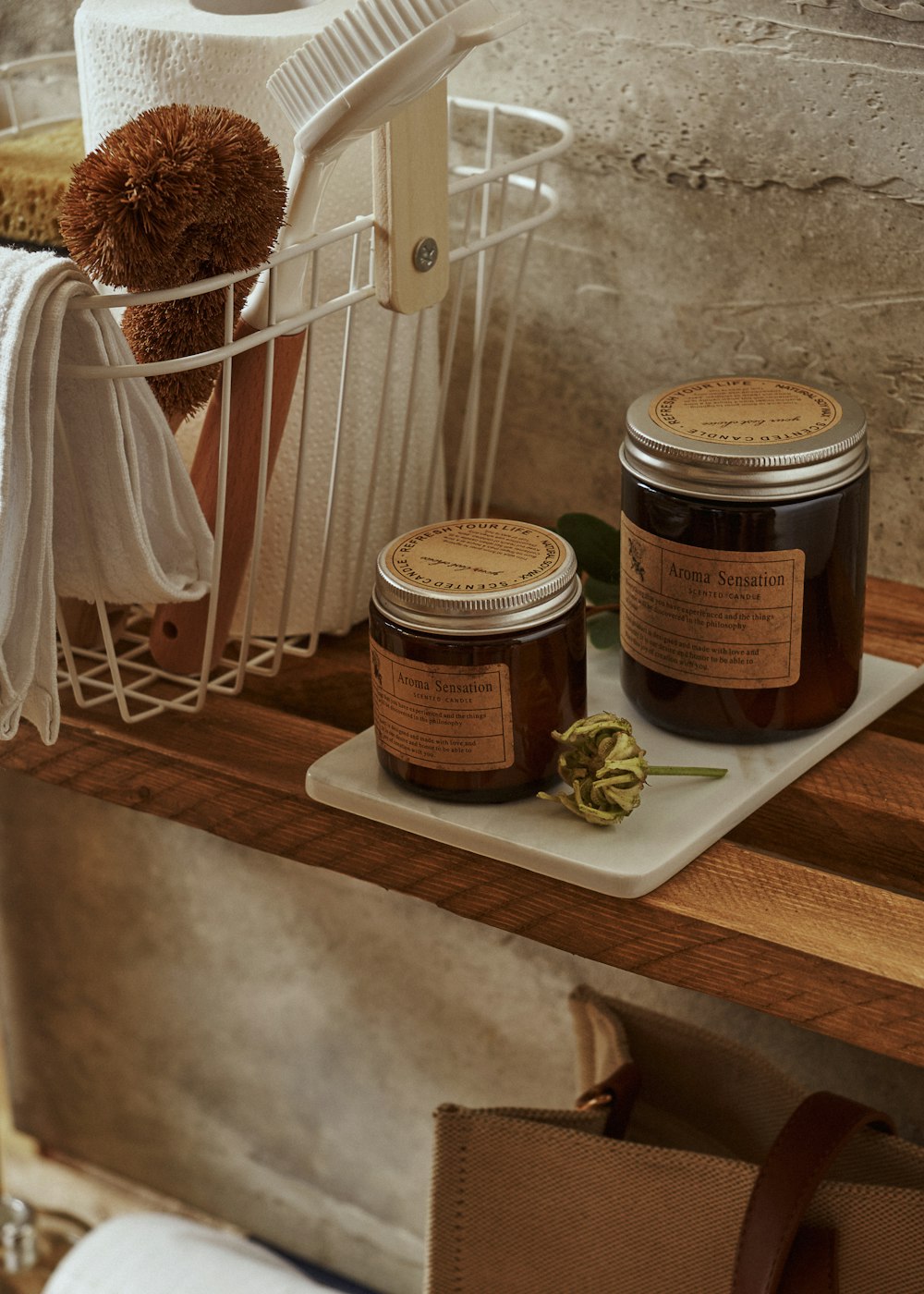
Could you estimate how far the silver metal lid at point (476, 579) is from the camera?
433mm

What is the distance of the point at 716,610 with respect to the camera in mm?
452

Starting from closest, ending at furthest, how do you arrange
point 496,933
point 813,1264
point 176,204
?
point 176,204 < point 813,1264 < point 496,933

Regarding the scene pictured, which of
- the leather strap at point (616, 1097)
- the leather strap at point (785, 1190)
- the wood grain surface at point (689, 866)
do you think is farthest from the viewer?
the leather strap at point (616, 1097)

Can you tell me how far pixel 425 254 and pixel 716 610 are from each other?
16 centimetres

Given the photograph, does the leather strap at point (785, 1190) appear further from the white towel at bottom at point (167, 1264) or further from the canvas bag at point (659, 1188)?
the white towel at bottom at point (167, 1264)

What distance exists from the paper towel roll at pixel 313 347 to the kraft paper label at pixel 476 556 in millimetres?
91

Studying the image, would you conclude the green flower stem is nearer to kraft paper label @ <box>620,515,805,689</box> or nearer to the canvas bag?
kraft paper label @ <box>620,515,805,689</box>

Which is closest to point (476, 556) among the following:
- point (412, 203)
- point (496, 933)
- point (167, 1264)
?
point (412, 203)

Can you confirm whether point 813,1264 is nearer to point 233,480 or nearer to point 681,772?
point 681,772

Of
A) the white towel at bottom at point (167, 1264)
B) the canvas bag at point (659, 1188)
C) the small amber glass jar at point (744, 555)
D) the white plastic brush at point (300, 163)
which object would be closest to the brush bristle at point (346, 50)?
the white plastic brush at point (300, 163)

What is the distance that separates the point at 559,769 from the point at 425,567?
0.25 ft

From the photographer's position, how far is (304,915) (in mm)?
876

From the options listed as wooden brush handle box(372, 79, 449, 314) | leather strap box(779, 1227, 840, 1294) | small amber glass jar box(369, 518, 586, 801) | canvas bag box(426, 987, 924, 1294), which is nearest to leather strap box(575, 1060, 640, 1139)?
canvas bag box(426, 987, 924, 1294)

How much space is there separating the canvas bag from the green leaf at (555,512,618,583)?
21cm
